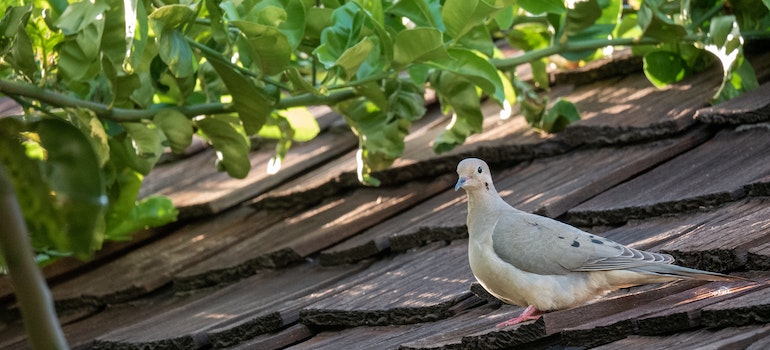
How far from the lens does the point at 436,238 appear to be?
2.86 metres

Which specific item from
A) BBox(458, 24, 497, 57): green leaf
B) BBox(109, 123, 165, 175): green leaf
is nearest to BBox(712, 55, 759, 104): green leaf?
BBox(458, 24, 497, 57): green leaf

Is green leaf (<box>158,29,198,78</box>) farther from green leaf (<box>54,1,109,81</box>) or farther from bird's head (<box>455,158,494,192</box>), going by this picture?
bird's head (<box>455,158,494,192</box>)

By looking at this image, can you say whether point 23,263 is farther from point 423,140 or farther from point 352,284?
point 423,140

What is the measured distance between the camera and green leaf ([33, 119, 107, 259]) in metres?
0.79

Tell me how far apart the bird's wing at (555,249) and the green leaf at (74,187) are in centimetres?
142

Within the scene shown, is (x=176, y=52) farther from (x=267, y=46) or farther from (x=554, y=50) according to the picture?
(x=554, y=50)

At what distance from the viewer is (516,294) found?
2.21 meters

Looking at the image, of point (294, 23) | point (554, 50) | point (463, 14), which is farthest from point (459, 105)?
point (294, 23)

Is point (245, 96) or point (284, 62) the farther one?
point (245, 96)

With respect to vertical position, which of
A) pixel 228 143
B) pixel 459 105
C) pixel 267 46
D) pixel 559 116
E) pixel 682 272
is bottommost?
pixel 682 272

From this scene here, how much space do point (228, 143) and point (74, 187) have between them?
7.85ft

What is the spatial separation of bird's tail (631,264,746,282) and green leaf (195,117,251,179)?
139cm

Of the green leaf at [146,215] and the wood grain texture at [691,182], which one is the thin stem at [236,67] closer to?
the wood grain texture at [691,182]

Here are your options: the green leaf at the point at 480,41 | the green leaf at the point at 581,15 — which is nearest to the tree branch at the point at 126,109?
the green leaf at the point at 480,41
